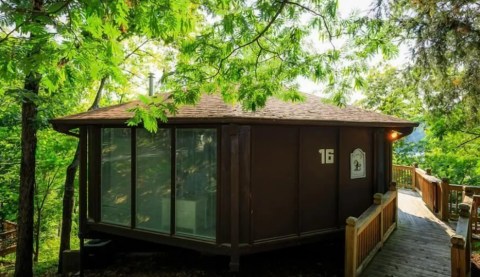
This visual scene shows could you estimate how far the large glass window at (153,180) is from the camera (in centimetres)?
597

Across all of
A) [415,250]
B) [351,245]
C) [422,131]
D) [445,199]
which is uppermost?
[422,131]

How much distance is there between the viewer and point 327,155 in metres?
6.58

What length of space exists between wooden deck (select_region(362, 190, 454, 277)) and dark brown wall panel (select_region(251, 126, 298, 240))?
1.70 metres

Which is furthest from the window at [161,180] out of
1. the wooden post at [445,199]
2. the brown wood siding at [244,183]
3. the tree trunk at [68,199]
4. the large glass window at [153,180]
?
the wooden post at [445,199]

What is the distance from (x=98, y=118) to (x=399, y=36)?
7086 millimetres

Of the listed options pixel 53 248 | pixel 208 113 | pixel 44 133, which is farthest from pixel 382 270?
pixel 53 248

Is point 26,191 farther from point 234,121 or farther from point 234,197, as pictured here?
point 234,121

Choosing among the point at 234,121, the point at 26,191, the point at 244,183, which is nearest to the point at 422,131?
the point at 244,183

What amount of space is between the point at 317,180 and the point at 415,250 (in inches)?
96.0

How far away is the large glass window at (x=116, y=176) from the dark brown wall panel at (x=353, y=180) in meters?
4.55

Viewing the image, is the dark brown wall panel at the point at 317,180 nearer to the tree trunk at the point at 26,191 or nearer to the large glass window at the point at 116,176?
the large glass window at the point at 116,176

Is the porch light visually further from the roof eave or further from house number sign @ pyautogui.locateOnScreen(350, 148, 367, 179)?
house number sign @ pyautogui.locateOnScreen(350, 148, 367, 179)

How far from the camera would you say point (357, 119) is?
661 cm

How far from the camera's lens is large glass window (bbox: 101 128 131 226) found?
21.1 feet
